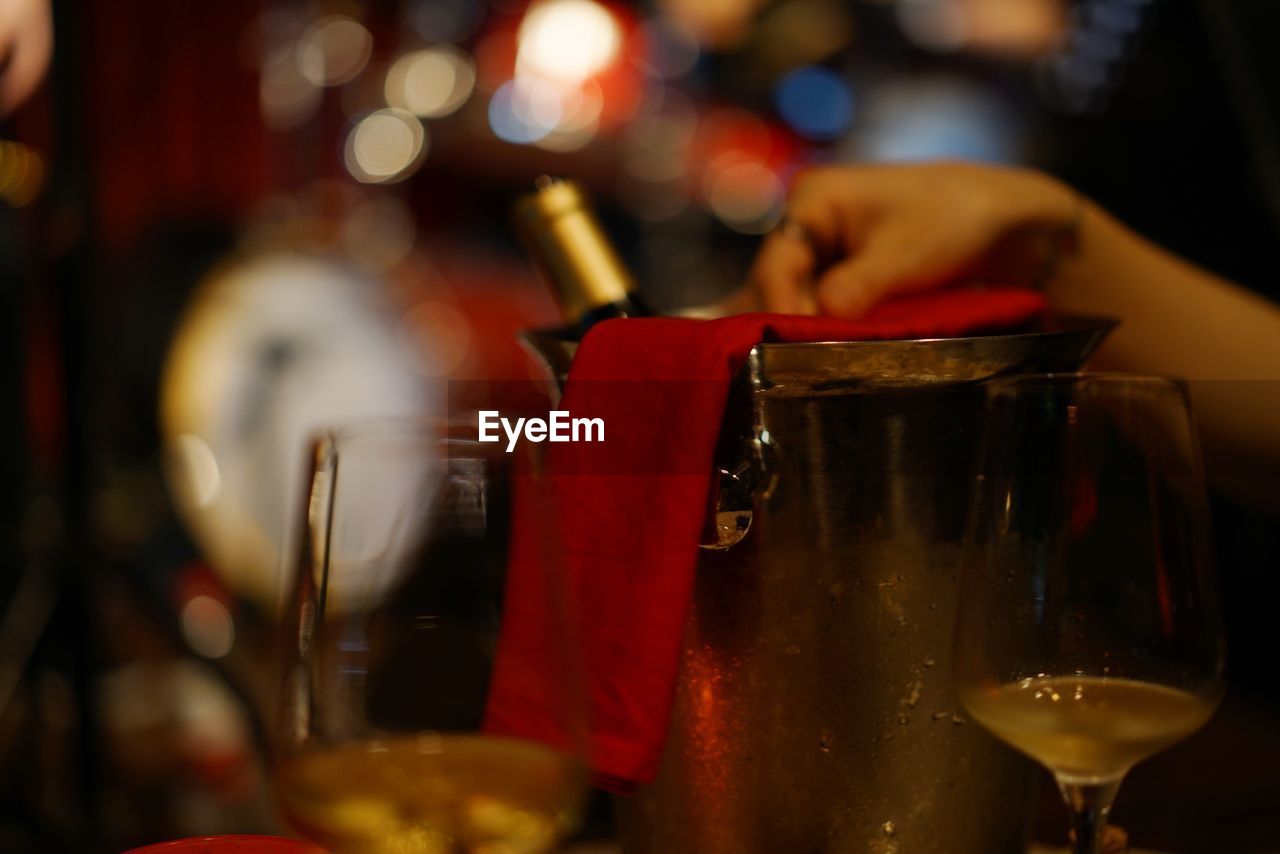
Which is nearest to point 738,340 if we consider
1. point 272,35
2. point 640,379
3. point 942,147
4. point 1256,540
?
point 640,379

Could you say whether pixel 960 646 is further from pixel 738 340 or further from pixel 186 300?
pixel 186 300

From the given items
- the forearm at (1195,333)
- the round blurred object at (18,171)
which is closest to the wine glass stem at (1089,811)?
the forearm at (1195,333)

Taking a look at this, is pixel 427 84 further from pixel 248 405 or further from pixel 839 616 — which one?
pixel 839 616

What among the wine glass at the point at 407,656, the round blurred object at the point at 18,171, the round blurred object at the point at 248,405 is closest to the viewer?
the wine glass at the point at 407,656

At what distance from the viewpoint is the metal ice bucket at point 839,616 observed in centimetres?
41

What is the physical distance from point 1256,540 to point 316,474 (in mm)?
1327

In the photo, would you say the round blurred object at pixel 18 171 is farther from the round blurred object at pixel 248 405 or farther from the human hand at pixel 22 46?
the round blurred object at pixel 248 405

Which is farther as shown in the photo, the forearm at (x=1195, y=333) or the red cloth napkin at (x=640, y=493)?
the forearm at (x=1195, y=333)

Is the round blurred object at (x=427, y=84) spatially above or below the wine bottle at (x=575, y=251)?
above

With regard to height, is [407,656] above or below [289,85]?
below

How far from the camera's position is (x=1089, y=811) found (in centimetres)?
39

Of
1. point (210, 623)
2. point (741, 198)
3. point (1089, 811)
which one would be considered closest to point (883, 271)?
point (1089, 811)

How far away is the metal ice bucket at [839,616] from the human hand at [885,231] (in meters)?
0.15

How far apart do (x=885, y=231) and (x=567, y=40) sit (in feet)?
7.22
